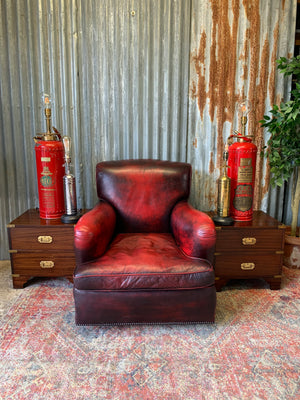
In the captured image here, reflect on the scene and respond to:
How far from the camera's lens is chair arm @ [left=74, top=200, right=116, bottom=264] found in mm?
1787

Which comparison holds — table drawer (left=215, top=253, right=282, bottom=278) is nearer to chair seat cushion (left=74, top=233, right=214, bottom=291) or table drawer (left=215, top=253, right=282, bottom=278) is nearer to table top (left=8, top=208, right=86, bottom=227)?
chair seat cushion (left=74, top=233, right=214, bottom=291)

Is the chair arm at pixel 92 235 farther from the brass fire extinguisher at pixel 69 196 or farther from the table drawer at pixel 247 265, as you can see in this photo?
the table drawer at pixel 247 265

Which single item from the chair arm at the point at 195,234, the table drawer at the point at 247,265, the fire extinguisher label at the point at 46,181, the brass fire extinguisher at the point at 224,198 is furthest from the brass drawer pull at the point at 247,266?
the fire extinguisher label at the point at 46,181

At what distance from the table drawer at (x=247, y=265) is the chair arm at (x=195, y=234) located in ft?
1.55

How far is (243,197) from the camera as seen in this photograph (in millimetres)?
2420

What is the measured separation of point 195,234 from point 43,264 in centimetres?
123

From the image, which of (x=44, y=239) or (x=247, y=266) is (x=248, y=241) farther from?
(x=44, y=239)

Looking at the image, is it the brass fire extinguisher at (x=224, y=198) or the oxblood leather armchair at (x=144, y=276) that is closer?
the oxblood leather armchair at (x=144, y=276)

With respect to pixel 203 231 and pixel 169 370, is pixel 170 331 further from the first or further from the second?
pixel 203 231

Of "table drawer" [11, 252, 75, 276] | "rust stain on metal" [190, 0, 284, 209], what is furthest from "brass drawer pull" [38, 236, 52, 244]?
"rust stain on metal" [190, 0, 284, 209]

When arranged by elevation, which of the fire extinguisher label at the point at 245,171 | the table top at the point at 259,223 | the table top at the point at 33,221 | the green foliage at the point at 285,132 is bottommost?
the table top at the point at 259,223

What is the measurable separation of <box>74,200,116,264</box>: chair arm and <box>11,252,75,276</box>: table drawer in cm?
48

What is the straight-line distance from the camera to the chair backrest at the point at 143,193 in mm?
2377

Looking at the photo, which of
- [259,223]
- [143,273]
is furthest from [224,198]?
[143,273]
